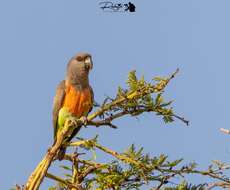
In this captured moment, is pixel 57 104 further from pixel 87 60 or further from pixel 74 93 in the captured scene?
pixel 87 60

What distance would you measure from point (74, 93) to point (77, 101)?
0.20 meters

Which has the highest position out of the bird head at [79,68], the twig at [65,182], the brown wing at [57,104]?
the bird head at [79,68]

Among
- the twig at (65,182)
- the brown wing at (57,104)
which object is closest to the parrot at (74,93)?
the brown wing at (57,104)

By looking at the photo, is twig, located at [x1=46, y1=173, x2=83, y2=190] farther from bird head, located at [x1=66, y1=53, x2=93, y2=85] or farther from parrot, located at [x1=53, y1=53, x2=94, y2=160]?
bird head, located at [x1=66, y1=53, x2=93, y2=85]

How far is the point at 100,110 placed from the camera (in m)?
3.75

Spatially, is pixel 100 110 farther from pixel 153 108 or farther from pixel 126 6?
pixel 126 6

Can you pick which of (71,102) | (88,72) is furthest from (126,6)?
(71,102)

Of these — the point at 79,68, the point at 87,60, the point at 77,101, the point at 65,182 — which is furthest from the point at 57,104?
the point at 65,182

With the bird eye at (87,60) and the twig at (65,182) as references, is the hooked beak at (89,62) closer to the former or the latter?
the bird eye at (87,60)

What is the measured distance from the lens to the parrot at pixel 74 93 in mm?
7168

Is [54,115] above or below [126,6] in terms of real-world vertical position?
below

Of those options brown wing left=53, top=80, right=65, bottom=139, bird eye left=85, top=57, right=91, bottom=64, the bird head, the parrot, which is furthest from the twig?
bird eye left=85, top=57, right=91, bottom=64

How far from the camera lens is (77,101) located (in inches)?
285

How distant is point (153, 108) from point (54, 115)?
143 inches
